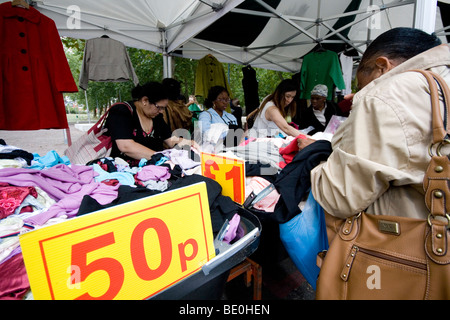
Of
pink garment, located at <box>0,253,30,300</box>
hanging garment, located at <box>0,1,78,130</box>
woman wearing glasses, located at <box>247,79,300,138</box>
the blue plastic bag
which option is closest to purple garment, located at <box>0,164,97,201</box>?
pink garment, located at <box>0,253,30,300</box>

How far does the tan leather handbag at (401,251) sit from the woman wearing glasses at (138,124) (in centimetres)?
192

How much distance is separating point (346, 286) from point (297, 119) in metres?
3.71

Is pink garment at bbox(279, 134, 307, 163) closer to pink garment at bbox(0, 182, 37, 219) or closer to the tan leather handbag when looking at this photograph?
the tan leather handbag

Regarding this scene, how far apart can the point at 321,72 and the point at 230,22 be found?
6.76ft

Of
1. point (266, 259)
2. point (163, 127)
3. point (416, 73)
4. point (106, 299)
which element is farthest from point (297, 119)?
point (106, 299)

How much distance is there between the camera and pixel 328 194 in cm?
93

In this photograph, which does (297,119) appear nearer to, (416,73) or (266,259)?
(266,259)

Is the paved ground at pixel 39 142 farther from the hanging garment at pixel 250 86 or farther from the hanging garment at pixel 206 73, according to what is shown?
the hanging garment at pixel 250 86

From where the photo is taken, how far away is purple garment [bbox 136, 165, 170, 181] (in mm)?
1440

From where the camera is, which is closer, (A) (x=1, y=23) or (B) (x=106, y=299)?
(B) (x=106, y=299)

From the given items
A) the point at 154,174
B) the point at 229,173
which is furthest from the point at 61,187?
the point at 229,173

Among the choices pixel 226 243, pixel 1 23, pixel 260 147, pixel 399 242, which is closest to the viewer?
pixel 399 242

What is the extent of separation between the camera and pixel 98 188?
120 cm

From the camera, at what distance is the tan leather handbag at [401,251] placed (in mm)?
685
